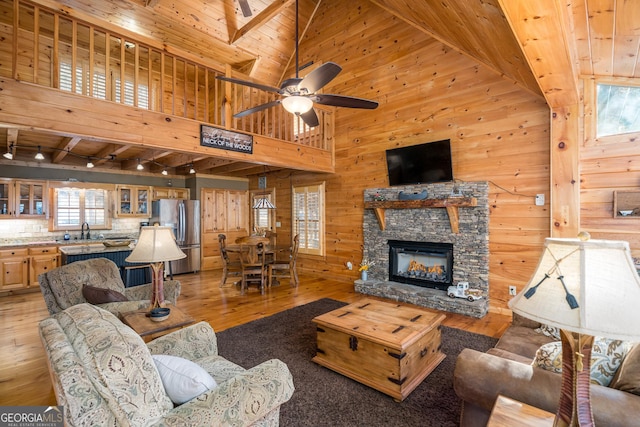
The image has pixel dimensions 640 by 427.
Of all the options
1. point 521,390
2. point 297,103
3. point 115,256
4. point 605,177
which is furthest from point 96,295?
point 605,177

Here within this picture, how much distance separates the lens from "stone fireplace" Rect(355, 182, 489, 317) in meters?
4.28

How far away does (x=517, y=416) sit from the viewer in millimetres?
1182

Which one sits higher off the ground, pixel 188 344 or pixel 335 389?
pixel 188 344

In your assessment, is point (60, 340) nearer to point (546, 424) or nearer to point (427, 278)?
point (546, 424)

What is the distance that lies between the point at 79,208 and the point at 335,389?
6.75 m

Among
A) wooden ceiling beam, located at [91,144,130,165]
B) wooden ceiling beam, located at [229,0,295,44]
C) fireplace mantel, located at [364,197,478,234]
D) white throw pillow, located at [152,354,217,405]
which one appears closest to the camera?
white throw pillow, located at [152,354,217,405]

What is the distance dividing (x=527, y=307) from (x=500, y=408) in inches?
22.6

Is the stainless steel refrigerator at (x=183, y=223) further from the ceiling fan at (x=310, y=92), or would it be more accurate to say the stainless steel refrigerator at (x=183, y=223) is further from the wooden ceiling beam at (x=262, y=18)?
the ceiling fan at (x=310, y=92)

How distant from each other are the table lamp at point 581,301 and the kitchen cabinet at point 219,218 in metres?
7.57

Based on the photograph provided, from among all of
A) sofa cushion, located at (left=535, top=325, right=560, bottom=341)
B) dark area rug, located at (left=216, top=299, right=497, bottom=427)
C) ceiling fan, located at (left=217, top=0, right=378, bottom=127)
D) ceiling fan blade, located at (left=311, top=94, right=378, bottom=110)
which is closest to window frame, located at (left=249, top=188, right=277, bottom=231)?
dark area rug, located at (left=216, top=299, right=497, bottom=427)

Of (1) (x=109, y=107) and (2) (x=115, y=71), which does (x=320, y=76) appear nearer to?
A: (1) (x=109, y=107)

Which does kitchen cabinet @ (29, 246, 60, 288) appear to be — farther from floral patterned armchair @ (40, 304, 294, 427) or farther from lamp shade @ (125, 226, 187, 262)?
floral patterned armchair @ (40, 304, 294, 427)

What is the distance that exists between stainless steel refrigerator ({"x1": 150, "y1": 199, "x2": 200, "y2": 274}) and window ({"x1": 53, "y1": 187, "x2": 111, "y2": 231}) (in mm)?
976

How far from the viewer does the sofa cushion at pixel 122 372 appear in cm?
104
